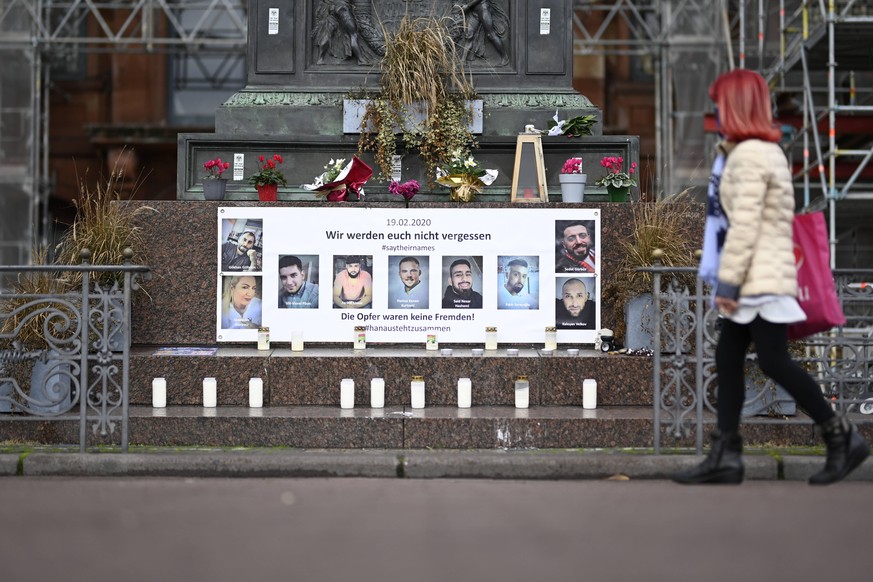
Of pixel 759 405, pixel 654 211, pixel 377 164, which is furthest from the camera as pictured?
pixel 377 164

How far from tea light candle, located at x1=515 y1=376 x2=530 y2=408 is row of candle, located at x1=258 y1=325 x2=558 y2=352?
0.76 m

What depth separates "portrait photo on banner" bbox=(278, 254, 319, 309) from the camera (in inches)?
393

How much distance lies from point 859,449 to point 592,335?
364 centimetres

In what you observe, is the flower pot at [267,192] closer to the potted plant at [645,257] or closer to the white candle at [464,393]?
the white candle at [464,393]

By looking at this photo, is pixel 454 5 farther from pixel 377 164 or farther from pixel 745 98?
pixel 745 98

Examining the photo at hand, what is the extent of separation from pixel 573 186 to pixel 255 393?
307 cm

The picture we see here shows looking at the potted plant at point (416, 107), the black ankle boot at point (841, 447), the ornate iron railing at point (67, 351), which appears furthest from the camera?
the potted plant at point (416, 107)

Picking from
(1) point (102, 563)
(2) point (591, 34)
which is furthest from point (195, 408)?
(2) point (591, 34)

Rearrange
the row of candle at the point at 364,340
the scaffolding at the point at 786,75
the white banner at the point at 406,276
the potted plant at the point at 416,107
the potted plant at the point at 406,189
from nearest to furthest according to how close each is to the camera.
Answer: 1. the row of candle at the point at 364,340
2. the white banner at the point at 406,276
3. the potted plant at the point at 406,189
4. the potted plant at the point at 416,107
5. the scaffolding at the point at 786,75

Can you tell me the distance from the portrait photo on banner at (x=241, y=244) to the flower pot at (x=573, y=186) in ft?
7.73

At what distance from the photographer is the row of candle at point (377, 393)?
9.01 metres

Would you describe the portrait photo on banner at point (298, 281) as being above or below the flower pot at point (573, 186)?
below

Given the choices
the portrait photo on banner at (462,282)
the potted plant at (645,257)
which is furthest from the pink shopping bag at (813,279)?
the portrait photo on banner at (462,282)

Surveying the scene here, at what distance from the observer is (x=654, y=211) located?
9.73 meters
